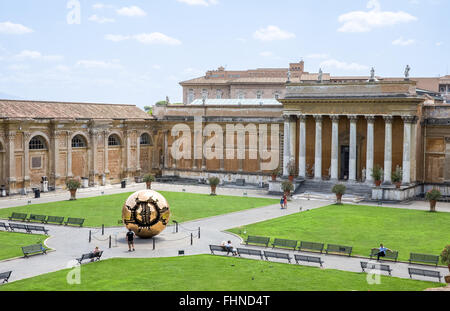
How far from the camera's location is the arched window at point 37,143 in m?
57.7

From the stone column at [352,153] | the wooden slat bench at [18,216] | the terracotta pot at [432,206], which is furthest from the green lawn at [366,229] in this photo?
the wooden slat bench at [18,216]

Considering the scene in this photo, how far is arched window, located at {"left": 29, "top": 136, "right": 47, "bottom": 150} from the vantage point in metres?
57.7

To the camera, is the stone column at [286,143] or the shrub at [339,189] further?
the stone column at [286,143]

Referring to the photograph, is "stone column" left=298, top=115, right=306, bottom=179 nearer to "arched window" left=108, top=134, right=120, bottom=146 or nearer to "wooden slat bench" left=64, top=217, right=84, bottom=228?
"arched window" left=108, top=134, right=120, bottom=146

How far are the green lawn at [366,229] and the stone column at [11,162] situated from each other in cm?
2514

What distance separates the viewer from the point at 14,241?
115 ft

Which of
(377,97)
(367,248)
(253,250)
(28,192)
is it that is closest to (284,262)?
(253,250)

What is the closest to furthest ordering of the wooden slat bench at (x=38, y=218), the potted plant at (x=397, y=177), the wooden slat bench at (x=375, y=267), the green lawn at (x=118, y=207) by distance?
1. the wooden slat bench at (x=375, y=267)
2. the wooden slat bench at (x=38, y=218)
3. the green lawn at (x=118, y=207)
4. the potted plant at (x=397, y=177)

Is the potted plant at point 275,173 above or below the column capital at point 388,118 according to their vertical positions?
below

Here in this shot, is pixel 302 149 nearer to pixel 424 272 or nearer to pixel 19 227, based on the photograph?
pixel 19 227

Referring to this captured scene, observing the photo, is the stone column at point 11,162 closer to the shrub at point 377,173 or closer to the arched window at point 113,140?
the arched window at point 113,140

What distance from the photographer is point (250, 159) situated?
67.5m

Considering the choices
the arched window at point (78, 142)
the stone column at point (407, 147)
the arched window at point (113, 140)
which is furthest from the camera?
the arched window at point (113, 140)
